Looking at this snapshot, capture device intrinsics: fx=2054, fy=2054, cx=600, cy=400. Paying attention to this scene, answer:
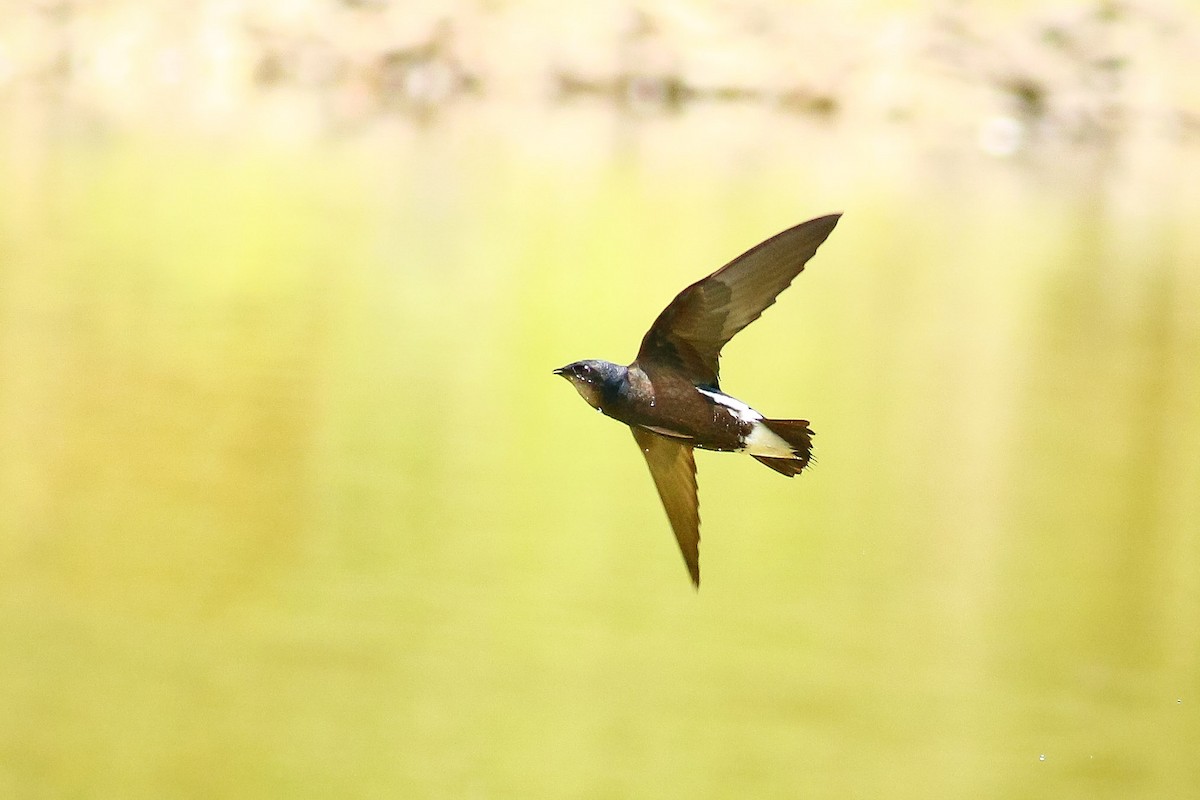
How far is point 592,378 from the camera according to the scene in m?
2.28

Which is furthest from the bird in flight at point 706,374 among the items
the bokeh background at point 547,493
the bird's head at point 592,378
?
the bokeh background at point 547,493

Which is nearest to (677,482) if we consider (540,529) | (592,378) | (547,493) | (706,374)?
(706,374)

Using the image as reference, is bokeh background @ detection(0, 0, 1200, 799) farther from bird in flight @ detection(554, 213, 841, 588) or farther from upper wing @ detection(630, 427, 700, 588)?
bird in flight @ detection(554, 213, 841, 588)

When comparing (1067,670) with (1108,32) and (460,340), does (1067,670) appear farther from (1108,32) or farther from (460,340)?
(1108,32)

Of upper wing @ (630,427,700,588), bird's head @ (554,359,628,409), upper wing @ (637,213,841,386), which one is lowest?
upper wing @ (630,427,700,588)

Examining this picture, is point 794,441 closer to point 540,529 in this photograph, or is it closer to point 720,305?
point 720,305

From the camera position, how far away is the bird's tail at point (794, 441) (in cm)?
Answer: 237

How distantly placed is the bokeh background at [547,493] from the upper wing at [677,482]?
2.00m

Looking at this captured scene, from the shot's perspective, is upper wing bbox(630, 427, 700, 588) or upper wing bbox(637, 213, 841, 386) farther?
upper wing bbox(630, 427, 700, 588)

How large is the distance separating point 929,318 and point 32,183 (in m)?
6.04

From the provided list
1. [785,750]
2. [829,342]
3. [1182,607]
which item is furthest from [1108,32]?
[785,750]

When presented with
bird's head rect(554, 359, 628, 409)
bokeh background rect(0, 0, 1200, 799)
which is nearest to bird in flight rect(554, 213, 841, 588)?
bird's head rect(554, 359, 628, 409)

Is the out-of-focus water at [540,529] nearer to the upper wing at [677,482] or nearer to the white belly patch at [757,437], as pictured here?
the upper wing at [677,482]

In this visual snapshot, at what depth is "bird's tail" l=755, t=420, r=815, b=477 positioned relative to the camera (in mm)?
2367
